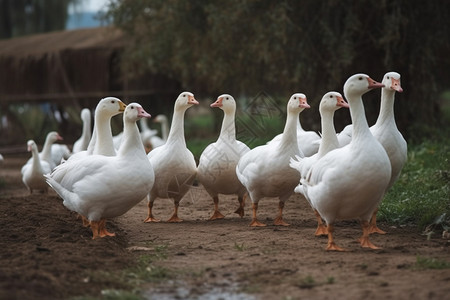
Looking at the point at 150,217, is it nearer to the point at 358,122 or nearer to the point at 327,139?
the point at 327,139

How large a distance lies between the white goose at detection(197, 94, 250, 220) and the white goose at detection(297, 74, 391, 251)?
244 centimetres

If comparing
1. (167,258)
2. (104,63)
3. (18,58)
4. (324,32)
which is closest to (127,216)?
(167,258)

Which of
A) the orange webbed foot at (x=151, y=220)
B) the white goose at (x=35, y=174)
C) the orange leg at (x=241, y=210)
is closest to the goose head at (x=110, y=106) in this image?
the orange webbed foot at (x=151, y=220)

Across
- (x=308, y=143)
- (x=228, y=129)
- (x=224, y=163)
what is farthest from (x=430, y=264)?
(x=308, y=143)

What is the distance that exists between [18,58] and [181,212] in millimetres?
14728

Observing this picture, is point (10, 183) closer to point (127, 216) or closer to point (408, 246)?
point (127, 216)

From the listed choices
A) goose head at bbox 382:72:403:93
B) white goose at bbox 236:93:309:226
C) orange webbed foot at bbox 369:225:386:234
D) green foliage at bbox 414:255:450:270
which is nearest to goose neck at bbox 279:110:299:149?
white goose at bbox 236:93:309:226

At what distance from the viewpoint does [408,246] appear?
7047mm

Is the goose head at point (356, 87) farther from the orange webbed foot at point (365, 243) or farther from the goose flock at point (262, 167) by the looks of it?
the orange webbed foot at point (365, 243)

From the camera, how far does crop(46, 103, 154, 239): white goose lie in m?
7.48

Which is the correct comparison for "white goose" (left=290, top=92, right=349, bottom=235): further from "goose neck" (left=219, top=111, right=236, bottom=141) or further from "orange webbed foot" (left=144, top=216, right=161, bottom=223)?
"orange webbed foot" (left=144, top=216, right=161, bottom=223)

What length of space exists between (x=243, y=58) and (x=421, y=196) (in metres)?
7.78

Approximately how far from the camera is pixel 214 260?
21.8 ft

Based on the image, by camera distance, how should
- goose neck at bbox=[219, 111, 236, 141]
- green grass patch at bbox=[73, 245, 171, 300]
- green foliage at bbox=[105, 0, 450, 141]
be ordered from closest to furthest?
green grass patch at bbox=[73, 245, 171, 300], goose neck at bbox=[219, 111, 236, 141], green foliage at bbox=[105, 0, 450, 141]
